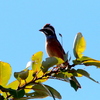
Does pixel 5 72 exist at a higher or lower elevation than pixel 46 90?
higher

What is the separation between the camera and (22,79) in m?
1.66

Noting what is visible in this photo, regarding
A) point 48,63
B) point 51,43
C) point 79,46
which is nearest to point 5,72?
point 48,63

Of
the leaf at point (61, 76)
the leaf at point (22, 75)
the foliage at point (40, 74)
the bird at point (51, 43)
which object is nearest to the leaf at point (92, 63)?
the foliage at point (40, 74)

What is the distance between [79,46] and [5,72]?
56cm

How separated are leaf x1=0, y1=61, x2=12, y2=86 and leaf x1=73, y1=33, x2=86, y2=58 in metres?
0.49

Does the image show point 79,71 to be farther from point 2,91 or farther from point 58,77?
point 2,91

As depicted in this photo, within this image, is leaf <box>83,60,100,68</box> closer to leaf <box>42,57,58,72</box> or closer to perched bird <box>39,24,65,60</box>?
leaf <box>42,57,58,72</box>

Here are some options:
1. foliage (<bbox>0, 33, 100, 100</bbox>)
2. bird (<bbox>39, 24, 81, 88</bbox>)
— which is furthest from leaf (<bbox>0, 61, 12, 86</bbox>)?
bird (<bbox>39, 24, 81, 88</bbox>)

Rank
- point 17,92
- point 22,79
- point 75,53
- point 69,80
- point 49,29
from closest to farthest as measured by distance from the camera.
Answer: point 17,92 < point 22,79 < point 69,80 < point 75,53 < point 49,29

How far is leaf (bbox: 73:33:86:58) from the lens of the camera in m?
1.91

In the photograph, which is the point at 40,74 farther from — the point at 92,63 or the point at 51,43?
the point at 51,43

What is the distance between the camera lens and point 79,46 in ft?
6.31

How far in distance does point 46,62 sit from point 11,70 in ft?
0.75

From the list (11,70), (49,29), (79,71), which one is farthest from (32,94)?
(49,29)
